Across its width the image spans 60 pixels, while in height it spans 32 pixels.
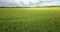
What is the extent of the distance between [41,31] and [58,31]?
0.52ft

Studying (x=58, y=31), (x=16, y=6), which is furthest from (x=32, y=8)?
(x=58, y=31)

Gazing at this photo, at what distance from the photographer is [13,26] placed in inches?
40.5

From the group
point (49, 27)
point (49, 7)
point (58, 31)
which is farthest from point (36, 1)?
point (58, 31)

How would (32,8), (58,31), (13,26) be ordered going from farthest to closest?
(32,8), (13,26), (58,31)

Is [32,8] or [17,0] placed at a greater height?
[17,0]

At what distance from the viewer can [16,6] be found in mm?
1710

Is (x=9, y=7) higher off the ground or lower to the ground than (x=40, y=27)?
higher

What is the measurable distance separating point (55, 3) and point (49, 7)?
0.13 metres

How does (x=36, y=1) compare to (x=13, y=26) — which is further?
(x=36, y=1)

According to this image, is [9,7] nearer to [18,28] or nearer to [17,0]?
[17,0]

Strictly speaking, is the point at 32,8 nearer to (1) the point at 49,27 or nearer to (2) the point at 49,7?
(2) the point at 49,7

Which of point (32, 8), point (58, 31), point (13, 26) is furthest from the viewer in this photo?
point (32, 8)

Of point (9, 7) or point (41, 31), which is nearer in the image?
point (41, 31)

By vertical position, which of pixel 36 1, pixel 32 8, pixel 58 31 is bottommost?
pixel 58 31
